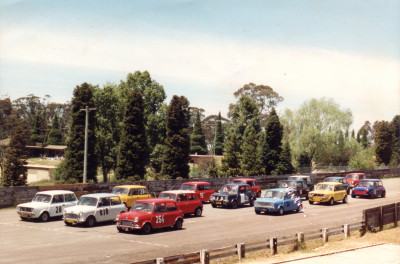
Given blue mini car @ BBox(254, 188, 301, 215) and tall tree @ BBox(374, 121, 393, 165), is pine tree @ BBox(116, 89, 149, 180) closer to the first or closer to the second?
blue mini car @ BBox(254, 188, 301, 215)

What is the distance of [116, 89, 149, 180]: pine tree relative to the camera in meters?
49.8

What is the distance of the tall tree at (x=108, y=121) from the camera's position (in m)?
63.5

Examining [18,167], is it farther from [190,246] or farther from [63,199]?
[190,246]

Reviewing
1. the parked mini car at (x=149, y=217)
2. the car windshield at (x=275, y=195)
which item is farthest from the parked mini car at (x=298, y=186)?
the parked mini car at (x=149, y=217)

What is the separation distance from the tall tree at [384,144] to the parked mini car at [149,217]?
82.6 metres

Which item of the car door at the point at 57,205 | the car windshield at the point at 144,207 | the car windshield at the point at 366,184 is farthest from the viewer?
the car windshield at the point at 366,184

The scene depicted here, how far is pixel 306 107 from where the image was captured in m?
82.4

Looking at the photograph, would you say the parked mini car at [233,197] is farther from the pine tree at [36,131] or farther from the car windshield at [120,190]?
the pine tree at [36,131]

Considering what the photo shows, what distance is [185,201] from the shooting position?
87.1 feet

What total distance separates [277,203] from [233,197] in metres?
4.39

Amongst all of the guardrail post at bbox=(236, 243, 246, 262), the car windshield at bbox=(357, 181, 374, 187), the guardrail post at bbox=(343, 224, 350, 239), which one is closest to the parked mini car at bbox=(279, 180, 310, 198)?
the car windshield at bbox=(357, 181, 374, 187)

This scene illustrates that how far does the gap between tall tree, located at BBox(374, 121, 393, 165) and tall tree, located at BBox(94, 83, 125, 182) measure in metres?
58.9

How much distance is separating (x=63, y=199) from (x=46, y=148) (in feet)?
339

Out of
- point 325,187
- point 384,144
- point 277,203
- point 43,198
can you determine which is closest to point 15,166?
point 43,198
